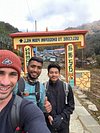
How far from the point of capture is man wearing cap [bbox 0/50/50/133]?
1.60m

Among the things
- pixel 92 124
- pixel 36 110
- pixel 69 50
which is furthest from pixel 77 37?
pixel 36 110

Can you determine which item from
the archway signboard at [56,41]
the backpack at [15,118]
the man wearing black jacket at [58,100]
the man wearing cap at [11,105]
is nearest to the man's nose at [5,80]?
the man wearing cap at [11,105]

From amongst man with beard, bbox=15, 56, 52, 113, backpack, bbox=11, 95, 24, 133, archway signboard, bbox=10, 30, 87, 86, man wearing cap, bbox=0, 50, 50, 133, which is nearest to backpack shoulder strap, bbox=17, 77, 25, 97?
man with beard, bbox=15, 56, 52, 113

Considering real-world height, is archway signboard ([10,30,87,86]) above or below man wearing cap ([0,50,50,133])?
above

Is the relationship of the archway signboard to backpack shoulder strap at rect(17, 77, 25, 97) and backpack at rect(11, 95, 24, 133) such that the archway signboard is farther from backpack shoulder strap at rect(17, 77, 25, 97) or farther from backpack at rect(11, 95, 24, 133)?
backpack at rect(11, 95, 24, 133)

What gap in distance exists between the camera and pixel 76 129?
6.91m

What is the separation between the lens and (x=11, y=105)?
1.71 m

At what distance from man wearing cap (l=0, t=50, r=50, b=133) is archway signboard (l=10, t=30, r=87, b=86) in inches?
525

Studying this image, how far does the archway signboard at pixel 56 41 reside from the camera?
15.1 metres

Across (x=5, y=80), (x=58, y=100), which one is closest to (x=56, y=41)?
(x=58, y=100)

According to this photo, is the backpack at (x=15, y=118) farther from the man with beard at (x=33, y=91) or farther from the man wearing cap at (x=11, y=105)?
the man with beard at (x=33, y=91)

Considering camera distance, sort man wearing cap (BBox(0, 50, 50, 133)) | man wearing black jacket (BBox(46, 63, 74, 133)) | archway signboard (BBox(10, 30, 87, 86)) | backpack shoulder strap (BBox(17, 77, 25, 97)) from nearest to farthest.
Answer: man wearing cap (BBox(0, 50, 50, 133)) < backpack shoulder strap (BBox(17, 77, 25, 97)) < man wearing black jacket (BBox(46, 63, 74, 133)) < archway signboard (BBox(10, 30, 87, 86))

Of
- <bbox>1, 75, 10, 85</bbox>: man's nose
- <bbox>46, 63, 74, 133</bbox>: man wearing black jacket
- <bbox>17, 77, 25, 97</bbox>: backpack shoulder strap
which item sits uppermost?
<bbox>1, 75, 10, 85</bbox>: man's nose

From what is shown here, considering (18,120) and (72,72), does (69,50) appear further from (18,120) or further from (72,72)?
(18,120)
